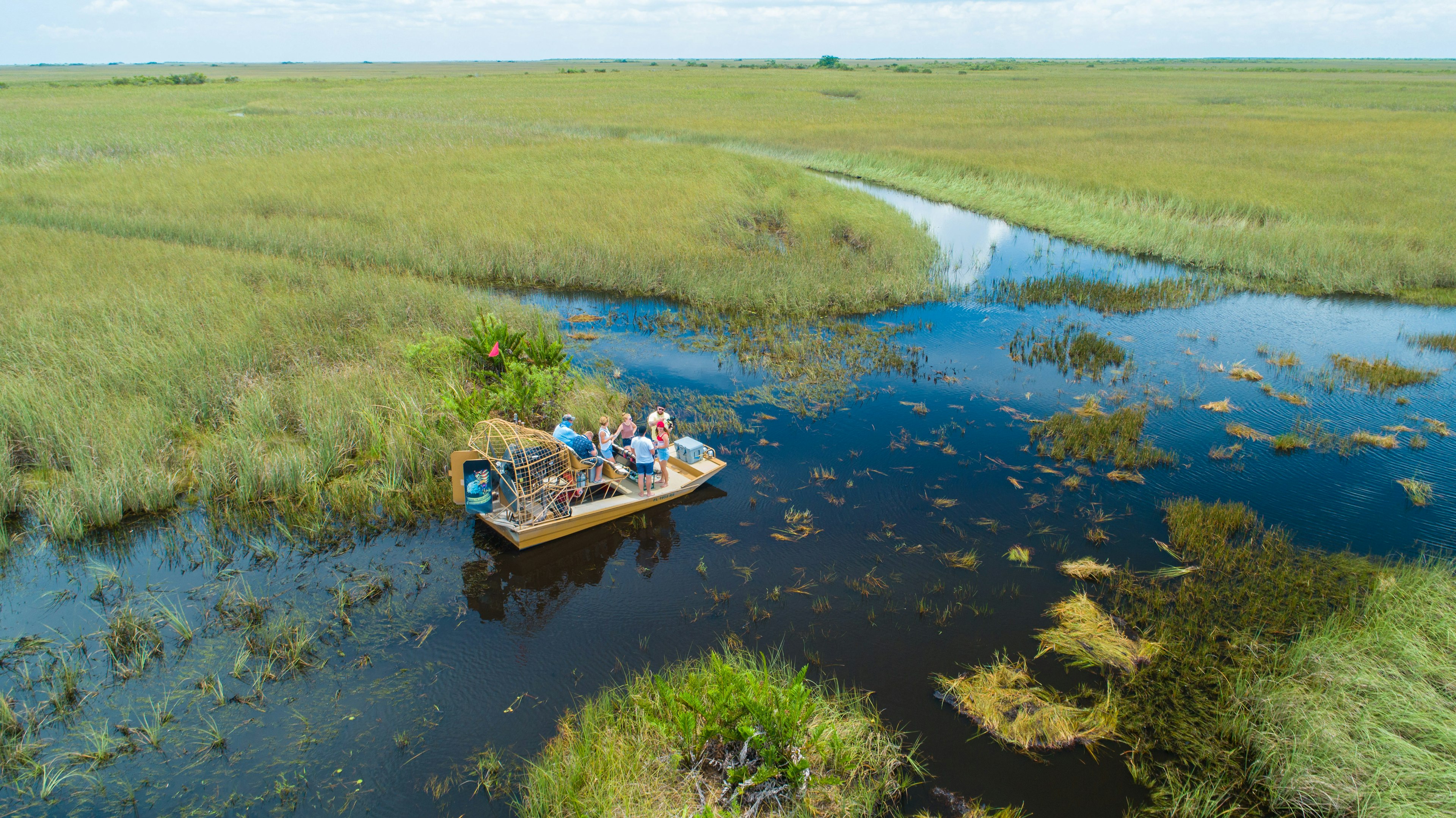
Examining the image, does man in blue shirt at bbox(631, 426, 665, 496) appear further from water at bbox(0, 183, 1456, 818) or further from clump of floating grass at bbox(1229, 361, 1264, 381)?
clump of floating grass at bbox(1229, 361, 1264, 381)

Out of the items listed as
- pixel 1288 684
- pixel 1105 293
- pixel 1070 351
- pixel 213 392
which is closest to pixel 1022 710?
pixel 1288 684

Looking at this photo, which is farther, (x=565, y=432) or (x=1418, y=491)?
(x=1418, y=491)

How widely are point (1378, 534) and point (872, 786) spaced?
935 cm

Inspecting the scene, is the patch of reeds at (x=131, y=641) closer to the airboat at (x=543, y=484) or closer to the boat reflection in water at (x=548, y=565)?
the boat reflection in water at (x=548, y=565)

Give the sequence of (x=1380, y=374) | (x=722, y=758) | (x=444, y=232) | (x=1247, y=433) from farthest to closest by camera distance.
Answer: (x=444, y=232) < (x=1380, y=374) < (x=1247, y=433) < (x=722, y=758)

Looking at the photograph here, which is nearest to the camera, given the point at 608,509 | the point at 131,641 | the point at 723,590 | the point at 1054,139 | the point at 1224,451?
the point at 131,641

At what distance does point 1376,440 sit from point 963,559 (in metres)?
9.45

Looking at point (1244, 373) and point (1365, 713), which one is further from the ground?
point (1244, 373)

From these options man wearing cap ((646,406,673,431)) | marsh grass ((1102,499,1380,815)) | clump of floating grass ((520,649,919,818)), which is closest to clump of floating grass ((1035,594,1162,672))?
marsh grass ((1102,499,1380,815))

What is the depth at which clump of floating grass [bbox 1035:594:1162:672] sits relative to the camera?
788 cm

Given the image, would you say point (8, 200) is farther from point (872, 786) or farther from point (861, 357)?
point (872, 786)

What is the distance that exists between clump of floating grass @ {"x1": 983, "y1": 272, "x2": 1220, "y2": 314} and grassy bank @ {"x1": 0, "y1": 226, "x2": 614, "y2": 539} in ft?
45.2

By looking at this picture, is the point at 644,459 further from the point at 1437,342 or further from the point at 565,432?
the point at 1437,342

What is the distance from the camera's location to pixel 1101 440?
41.7ft
